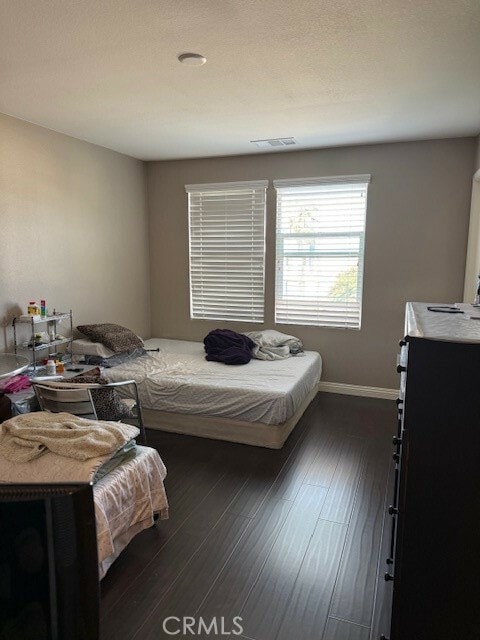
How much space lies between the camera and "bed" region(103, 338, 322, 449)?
10.8 feet

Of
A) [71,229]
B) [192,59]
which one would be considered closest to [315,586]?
[192,59]

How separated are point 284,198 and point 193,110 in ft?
5.54

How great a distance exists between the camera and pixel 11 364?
9.74ft

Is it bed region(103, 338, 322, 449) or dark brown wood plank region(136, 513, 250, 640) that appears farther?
bed region(103, 338, 322, 449)

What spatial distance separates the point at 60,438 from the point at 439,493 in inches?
62.4


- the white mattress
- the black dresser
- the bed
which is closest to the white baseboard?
the white mattress

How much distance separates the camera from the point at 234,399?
334 centimetres

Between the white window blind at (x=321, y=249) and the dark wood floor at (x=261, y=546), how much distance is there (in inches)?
62.5

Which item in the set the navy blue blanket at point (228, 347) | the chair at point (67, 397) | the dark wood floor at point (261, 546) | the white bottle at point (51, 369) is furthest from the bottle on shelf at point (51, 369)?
the navy blue blanket at point (228, 347)

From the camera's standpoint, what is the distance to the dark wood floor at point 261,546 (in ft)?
5.86

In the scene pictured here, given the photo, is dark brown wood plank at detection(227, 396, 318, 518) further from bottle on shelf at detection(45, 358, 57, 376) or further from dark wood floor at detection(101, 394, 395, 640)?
bottle on shelf at detection(45, 358, 57, 376)

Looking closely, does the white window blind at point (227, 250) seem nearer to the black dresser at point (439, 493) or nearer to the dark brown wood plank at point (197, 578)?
the dark brown wood plank at point (197, 578)

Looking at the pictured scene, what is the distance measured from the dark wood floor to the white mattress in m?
0.30

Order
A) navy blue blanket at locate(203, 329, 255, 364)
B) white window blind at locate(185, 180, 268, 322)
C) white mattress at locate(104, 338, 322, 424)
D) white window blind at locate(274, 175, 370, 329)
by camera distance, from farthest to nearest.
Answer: white window blind at locate(185, 180, 268, 322) < white window blind at locate(274, 175, 370, 329) < navy blue blanket at locate(203, 329, 255, 364) < white mattress at locate(104, 338, 322, 424)
